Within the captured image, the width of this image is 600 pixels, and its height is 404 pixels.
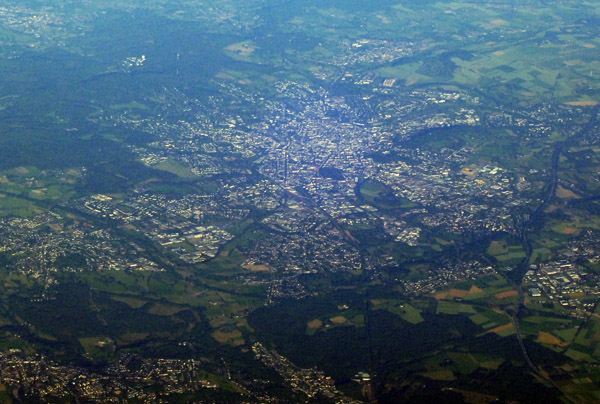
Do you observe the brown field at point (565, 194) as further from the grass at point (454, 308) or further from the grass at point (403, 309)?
the grass at point (403, 309)

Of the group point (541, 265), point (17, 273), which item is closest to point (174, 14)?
point (17, 273)

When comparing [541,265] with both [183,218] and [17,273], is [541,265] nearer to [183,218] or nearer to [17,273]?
A: [183,218]

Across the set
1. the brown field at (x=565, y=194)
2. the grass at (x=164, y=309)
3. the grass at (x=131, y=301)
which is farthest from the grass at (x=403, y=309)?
the brown field at (x=565, y=194)

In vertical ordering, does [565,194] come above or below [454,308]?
above

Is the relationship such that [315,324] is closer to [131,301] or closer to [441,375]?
[441,375]

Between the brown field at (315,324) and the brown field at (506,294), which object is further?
the brown field at (506,294)

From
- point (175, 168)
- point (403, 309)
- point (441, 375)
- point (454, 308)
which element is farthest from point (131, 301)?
point (454, 308)

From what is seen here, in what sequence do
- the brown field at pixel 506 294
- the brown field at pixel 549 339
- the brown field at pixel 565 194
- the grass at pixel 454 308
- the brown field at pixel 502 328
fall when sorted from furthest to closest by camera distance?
the brown field at pixel 565 194, the brown field at pixel 506 294, the grass at pixel 454 308, the brown field at pixel 502 328, the brown field at pixel 549 339
